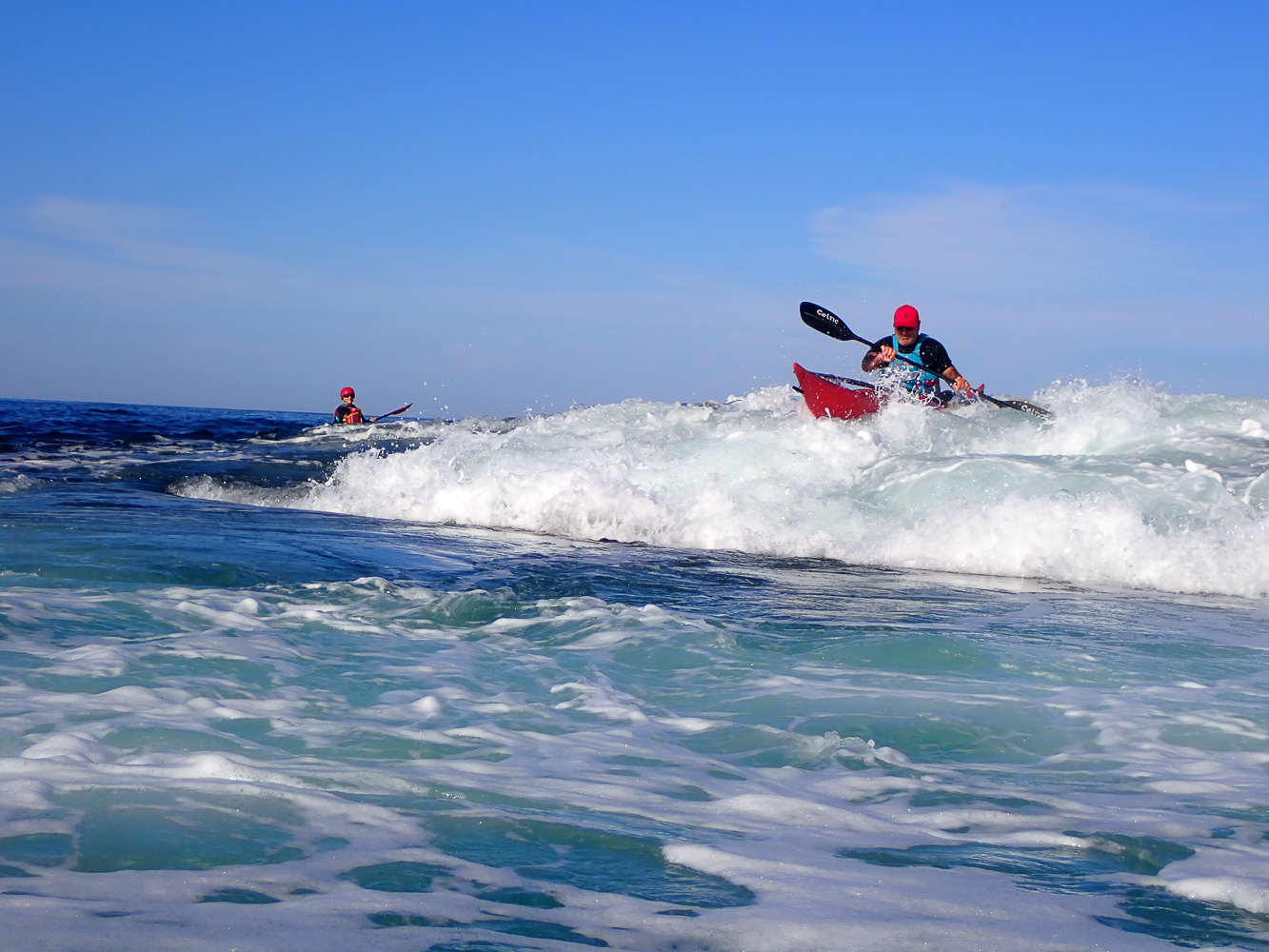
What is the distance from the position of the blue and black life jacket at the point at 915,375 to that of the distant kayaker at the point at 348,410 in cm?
1282

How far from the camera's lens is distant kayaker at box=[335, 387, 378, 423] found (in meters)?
20.6

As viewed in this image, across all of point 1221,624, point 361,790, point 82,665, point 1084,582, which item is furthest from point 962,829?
point 1084,582

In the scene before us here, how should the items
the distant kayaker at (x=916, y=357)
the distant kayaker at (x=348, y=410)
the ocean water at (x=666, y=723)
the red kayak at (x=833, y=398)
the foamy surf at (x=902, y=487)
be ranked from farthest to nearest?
the distant kayaker at (x=348, y=410) < the distant kayaker at (x=916, y=357) < the red kayak at (x=833, y=398) < the foamy surf at (x=902, y=487) < the ocean water at (x=666, y=723)

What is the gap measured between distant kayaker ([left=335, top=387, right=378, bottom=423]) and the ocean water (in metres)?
11.9

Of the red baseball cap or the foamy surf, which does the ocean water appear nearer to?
the foamy surf

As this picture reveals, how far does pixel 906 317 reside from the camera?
1077cm

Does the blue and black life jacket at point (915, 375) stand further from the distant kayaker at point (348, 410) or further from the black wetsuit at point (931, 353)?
the distant kayaker at point (348, 410)

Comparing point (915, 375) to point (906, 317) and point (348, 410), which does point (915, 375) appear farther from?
point (348, 410)

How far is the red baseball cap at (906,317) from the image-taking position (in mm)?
10766

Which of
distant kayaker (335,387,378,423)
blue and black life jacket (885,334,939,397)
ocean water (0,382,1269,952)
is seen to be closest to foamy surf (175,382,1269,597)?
ocean water (0,382,1269,952)

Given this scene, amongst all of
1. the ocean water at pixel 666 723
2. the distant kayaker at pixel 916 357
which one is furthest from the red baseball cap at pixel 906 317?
the ocean water at pixel 666 723

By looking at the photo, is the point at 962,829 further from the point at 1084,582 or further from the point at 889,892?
the point at 1084,582

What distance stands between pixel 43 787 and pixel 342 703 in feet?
3.62

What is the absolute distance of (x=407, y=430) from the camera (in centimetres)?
1823
